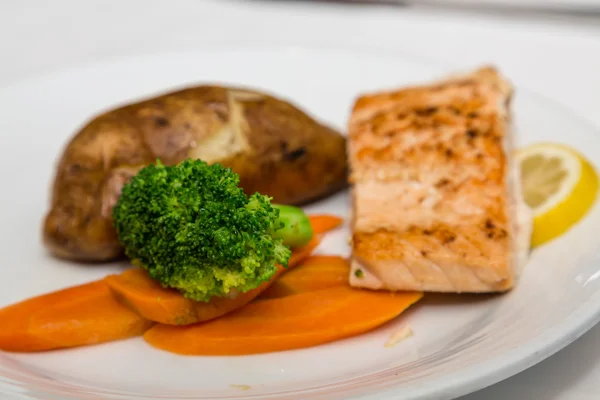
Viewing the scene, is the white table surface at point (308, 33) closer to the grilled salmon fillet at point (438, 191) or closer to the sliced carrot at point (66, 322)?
the grilled salmon fillet at point (438, 191)

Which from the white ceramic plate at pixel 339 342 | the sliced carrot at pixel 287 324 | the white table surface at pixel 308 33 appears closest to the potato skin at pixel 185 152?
the white ceramic plate at pixel 339 342

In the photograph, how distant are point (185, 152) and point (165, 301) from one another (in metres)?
0.71

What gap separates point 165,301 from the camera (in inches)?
86.9

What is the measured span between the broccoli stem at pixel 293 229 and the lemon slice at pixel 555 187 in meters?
0.86

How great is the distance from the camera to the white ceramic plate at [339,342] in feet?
6.06

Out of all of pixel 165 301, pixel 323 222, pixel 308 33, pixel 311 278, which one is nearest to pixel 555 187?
pixel 323 222

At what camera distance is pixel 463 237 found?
235 centimetres

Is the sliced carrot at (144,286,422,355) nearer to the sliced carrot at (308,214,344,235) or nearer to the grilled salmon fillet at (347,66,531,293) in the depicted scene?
the grilled salmon fillet at (347,66,531,293)

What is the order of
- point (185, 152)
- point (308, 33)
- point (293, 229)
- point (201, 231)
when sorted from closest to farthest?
point (201, 231), point (293, 229), point (185, 152), point (308, 33)

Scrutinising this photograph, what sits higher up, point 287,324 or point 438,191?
point 438,191

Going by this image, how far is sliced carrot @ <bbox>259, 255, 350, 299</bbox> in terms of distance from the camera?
8.02ft

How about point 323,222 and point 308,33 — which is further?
point 308,33

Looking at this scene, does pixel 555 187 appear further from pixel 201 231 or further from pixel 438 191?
pixel 201 231

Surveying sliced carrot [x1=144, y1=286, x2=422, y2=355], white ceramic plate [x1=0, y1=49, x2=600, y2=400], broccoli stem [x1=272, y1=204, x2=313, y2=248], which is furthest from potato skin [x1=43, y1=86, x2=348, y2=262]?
sliced carrot [x1=144, y1=286, x2=422, y2=355]
